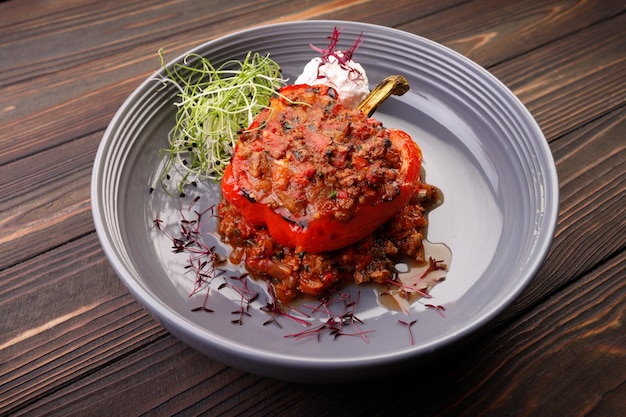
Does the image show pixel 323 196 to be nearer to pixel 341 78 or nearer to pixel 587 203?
pixel 341 78

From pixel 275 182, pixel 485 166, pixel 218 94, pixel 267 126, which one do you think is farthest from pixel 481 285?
pixel 218 94

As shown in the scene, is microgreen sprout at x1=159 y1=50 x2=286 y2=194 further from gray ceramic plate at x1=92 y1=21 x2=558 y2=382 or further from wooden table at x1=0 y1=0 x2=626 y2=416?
wooden table at x1=0 y1=0 x2=626 y2=416

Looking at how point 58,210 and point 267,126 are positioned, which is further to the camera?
point 58,210

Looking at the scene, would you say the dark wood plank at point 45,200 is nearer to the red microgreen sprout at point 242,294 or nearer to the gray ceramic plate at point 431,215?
the gray ceramic plate at point 431,215

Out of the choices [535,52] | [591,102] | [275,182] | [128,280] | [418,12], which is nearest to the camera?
[128,280]

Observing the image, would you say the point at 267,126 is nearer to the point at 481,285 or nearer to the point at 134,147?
the point at 134,147

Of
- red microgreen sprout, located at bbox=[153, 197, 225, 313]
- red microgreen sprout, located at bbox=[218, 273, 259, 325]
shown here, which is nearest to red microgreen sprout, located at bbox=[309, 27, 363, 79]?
red microgreen sprout, located at bbox=[153, 197, 225, 313]
